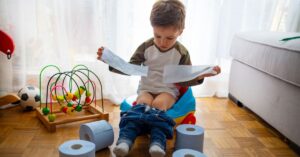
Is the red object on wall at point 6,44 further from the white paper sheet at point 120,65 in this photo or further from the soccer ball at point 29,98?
the white paper sheet at point 120,65

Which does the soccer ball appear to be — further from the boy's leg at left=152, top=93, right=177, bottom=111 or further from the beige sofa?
the beige sofa

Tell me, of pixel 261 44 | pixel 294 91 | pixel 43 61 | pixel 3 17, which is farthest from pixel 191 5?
pixel 3 17

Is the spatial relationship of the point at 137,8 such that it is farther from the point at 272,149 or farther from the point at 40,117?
the point at 272,149

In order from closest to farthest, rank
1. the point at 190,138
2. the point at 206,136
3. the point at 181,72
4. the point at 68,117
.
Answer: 1. the point at 190,138
2. the point at 181,72
3. the point at 206,136
4. the point at 68,117

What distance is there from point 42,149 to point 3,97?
0.49 metres

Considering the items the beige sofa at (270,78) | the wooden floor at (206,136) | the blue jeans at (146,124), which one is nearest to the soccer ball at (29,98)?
the wooden floor at (206,136)

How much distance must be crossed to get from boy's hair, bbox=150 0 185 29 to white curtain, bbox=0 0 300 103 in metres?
0.46

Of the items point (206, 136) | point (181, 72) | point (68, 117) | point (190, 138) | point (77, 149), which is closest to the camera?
point (77, 149)

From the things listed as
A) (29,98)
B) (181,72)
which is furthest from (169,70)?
(29,98)

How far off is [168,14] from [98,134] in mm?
519

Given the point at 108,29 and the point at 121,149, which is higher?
the point at 108,29

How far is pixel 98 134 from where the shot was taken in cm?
104

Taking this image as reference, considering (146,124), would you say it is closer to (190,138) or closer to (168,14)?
(190,138)

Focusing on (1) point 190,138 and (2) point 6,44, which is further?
(2) point 6,44
